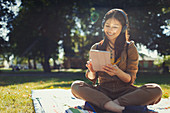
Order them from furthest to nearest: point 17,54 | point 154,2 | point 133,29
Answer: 1. point 17,54
2. point 133,29
3. point 154,2

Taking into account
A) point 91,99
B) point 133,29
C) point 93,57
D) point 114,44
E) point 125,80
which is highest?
point 133,29

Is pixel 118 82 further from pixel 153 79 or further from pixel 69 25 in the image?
pixel 69 25

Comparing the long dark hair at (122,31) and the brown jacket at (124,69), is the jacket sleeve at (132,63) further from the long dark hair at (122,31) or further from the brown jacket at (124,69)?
the long dark hair at (122,31)

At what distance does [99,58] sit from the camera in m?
2.72

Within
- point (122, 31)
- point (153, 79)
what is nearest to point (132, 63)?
point (122, 31)

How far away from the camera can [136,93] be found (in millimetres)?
2826

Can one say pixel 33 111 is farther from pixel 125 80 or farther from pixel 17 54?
pixel 17 54

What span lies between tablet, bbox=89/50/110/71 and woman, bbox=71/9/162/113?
0.07m

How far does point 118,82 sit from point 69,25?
18050 millimetres

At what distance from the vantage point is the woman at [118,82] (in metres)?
2.78

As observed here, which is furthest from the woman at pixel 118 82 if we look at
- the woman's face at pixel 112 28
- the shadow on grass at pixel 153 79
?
the shadow on grass at pixel 153 79

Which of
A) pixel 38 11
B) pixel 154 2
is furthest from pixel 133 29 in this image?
pixel 38 11

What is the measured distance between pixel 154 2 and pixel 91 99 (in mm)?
14761

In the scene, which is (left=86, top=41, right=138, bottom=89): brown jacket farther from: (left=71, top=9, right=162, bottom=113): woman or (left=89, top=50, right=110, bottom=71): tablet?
(left=89, top=50, right=110, bottom=71): tablet
